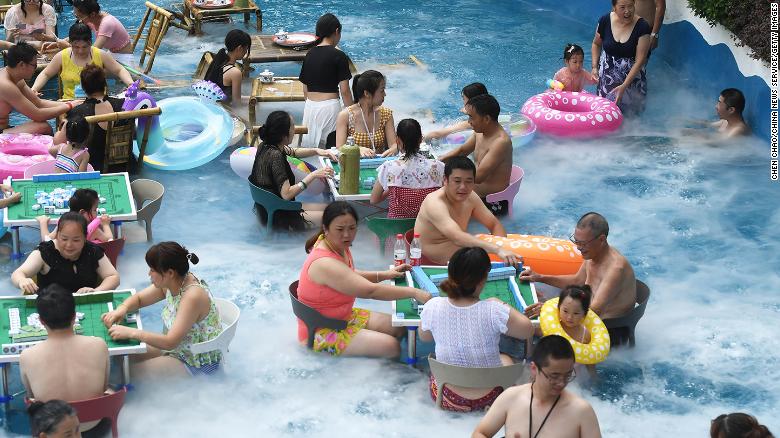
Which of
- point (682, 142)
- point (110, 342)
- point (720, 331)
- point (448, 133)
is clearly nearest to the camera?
point (110, 342)

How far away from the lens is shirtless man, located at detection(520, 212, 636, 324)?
24.1 feet

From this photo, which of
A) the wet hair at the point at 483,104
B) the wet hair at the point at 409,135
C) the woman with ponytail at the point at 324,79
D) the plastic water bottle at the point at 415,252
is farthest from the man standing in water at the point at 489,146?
the woman with ponytail at the point at 324,79

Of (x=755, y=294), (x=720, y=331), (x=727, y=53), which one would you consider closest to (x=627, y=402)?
(x=720, y=331)

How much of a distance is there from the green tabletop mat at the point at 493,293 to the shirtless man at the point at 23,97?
202 inches

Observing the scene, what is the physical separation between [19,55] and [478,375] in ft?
20.7

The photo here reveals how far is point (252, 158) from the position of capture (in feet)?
32.9

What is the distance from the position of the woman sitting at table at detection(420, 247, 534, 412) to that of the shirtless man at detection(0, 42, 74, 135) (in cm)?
583

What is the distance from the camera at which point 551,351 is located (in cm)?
539

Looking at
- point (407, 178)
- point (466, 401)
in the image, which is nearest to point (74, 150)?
point (407, 178)

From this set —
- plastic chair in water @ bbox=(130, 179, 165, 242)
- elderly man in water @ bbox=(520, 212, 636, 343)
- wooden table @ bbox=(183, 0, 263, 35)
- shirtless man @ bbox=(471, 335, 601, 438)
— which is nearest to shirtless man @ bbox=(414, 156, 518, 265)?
elderly man in water @ bbox=(520, 212, 636, 343)

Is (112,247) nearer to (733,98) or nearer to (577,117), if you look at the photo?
(577,117)

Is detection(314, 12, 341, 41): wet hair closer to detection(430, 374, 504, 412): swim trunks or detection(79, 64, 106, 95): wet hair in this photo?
detection(79, 64, 106, 95): wet hair

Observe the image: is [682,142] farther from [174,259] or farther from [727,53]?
[174,259]

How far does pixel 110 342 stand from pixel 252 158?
3.61 meters
